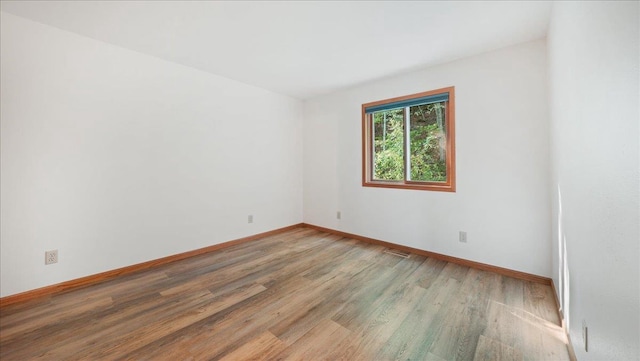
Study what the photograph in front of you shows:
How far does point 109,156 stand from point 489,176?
412cm

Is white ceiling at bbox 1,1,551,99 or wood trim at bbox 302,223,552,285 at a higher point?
white ceiling at bbox 1,1,551,99

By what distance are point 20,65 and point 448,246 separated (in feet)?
15.2

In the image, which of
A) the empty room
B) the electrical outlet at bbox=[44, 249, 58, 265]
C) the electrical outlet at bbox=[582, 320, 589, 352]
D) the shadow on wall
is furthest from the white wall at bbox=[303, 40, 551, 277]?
the electrical outlet at bbox=[44, 249, 58, 265]

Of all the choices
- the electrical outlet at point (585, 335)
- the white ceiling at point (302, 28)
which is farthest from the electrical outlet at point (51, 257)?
the electrical outlet at point (585, 335)

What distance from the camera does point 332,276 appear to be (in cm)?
256

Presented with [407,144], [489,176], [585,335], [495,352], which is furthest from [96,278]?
[489,176]

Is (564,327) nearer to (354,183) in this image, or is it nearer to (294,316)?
(294,316)

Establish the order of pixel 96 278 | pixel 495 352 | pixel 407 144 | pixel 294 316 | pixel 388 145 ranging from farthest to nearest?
pixel 388 145 → pixel 407 144 → pixel 96 278 → pixel 294 316 → pixel 495 352

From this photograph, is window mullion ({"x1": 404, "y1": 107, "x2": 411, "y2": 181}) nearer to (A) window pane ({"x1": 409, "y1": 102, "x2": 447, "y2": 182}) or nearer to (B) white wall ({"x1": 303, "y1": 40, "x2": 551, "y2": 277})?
(A) window pane ({"x1": 409, "y1": 102, "x2": 447, "y2": 182})

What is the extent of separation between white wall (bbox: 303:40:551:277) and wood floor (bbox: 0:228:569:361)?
35 centimetres

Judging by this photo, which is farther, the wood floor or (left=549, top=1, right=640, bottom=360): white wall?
the wood floor

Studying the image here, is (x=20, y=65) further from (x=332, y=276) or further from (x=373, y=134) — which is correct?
(x=373, y=134)

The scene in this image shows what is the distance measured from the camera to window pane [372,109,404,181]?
3.54m

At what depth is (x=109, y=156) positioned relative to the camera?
258cm
